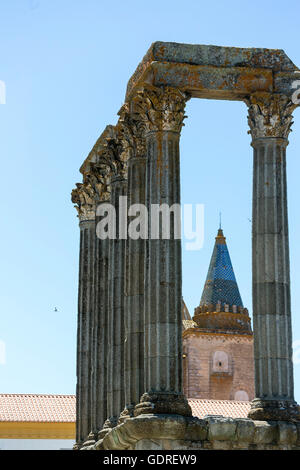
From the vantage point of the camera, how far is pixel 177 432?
34.7 metres

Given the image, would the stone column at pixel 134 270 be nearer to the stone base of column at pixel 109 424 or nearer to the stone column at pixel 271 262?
the stone base of column at pixel 109 424

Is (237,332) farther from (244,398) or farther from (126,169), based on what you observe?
(126,169)

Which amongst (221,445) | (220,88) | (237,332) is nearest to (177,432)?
(221,445)

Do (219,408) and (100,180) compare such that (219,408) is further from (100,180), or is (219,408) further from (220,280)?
(100,180)

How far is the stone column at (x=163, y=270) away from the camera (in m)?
36.0

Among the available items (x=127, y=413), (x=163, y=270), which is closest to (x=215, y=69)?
(x=163, y=270)

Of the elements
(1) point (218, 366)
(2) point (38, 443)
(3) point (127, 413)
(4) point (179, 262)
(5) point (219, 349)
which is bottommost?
(2) point (38, 443)

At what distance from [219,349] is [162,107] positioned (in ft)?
212

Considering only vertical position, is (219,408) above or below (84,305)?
below

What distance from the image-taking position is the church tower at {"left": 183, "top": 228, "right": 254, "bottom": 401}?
322 feet

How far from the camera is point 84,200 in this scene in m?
49.3

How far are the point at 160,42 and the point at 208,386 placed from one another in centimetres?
6597

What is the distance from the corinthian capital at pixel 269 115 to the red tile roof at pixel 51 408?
36573 millimetres

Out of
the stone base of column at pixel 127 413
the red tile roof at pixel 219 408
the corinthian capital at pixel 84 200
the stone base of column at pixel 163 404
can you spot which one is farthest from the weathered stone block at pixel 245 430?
the red tile roof at pixel 219 408
